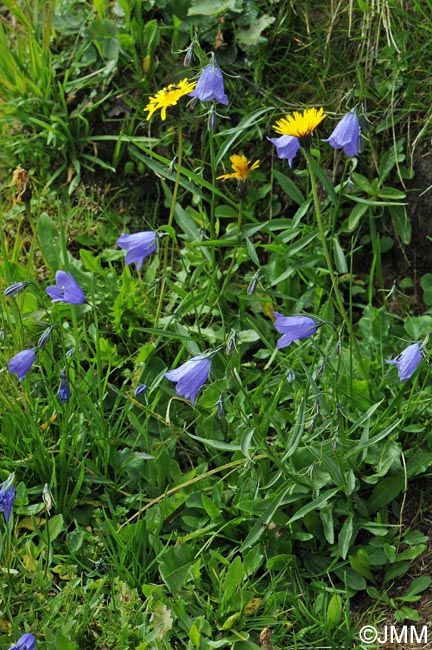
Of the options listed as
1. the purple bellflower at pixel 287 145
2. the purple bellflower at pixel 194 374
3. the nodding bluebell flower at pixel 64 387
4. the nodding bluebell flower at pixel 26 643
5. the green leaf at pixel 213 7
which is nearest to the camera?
the nodding bluebell flower at pixel 26 643

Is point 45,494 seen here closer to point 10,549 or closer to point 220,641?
point 10,549

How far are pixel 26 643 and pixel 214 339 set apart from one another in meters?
1.20

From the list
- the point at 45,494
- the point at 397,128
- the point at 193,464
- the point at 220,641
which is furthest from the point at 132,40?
the point at 220,641

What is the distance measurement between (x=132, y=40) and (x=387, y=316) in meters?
1.49

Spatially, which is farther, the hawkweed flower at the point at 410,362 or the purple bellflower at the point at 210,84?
the purple bellflower at the point at 210,84

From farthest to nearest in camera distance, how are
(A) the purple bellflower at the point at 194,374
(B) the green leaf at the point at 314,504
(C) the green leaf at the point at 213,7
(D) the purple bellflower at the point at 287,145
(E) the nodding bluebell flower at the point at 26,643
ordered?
(C) the green leaf at the point at 213,7 < (D) the purple bellflower at the point at 287,145 < (B) the green leaf at the point at 314,504 < (A) the purple bellflower at the point at 194,374 < (E) the nodding bluebell flower at the point at 26,643

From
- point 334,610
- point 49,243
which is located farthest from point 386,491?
point 49,243

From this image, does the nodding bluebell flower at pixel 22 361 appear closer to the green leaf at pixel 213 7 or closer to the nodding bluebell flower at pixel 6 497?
the nodding bluebell flower at pixel 6 497

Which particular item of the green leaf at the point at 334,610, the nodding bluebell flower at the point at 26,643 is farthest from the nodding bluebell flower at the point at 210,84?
the nodding bluebell flower at the point at 26,643

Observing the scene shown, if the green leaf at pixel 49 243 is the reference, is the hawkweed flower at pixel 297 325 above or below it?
above

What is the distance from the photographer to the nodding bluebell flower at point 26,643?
226 cm

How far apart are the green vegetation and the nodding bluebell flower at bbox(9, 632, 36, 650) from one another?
6cm

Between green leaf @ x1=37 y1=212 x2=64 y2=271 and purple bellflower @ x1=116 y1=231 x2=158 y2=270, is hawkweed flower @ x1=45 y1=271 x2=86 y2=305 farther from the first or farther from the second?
green leaf @ x1=37 y1=212 x2=64 y2=271

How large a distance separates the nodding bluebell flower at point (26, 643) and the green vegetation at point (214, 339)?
0.06 m
